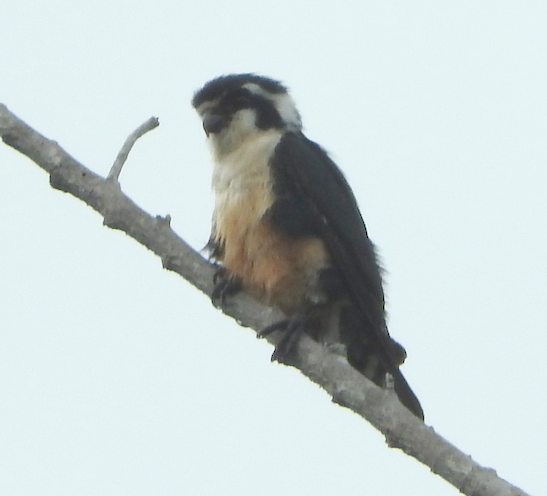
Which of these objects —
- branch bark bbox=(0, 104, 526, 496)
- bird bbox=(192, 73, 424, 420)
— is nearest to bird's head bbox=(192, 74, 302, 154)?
bird bbox=(192, 73, 424, 420)

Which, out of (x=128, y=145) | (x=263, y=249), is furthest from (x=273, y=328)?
(x=128, y=145)

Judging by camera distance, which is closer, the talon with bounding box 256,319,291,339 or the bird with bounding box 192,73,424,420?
the talon with bounding box 256,319,291,339

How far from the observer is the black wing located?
550 centimetres

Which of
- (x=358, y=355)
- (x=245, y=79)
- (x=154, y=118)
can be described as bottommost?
(x=358, y=355)

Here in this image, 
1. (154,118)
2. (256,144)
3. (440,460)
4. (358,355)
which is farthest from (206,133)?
(440,460)

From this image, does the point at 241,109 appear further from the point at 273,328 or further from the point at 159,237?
the point at 273,328

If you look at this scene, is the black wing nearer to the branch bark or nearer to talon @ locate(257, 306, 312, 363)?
talon @ locate(257, 306, 312, 363)

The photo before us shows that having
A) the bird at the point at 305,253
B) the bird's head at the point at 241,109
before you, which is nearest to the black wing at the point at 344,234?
the bird at the point at 305,253

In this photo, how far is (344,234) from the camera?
18.6 ft

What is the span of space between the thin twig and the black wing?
930 millimetres

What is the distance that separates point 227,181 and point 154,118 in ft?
3.05

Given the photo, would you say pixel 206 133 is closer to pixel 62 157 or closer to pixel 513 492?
pixel 62 157

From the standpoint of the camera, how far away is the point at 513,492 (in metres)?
3.83

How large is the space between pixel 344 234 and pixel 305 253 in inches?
10.7
